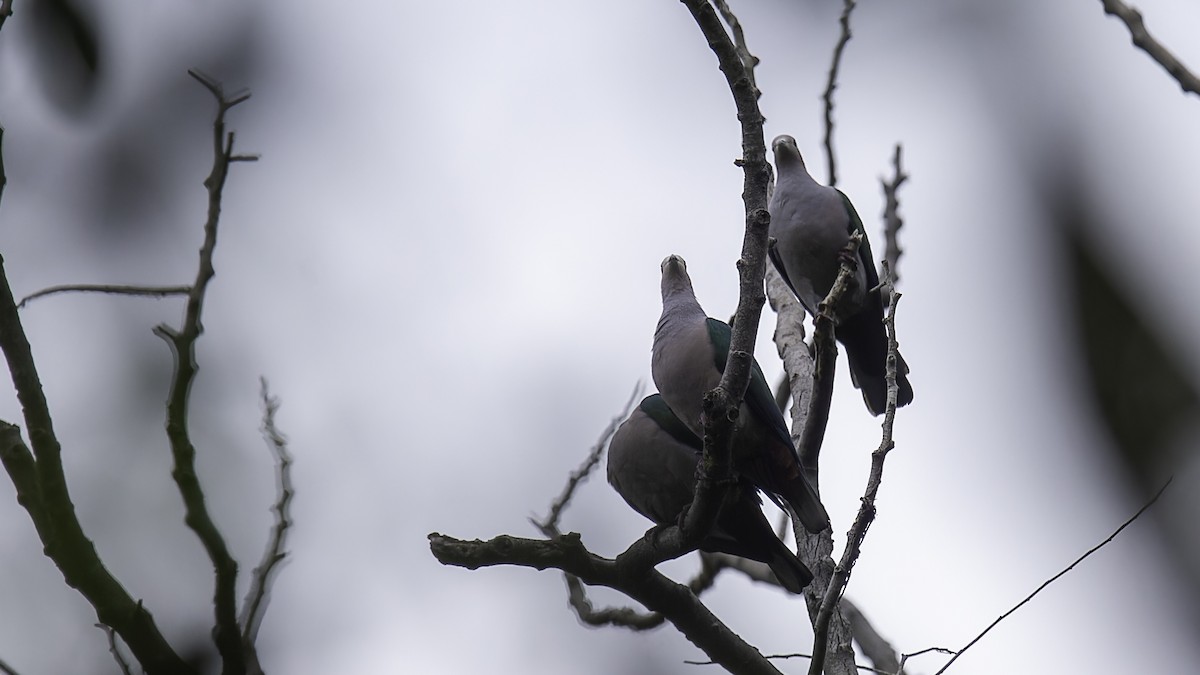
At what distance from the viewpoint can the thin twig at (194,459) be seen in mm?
1913

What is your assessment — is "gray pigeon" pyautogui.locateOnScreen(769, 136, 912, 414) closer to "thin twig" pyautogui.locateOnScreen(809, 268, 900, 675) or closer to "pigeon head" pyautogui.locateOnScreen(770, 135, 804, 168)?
"pigeon head" pyautogui.locateOnScreen(770, 135, 804, 168)

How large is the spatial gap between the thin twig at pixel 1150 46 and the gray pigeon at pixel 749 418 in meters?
1.78

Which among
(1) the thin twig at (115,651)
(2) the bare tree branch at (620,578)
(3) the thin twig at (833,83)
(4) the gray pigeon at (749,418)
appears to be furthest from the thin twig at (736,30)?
(1) the thin twig at (115,651)

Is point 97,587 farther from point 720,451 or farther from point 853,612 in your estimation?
point 853,612

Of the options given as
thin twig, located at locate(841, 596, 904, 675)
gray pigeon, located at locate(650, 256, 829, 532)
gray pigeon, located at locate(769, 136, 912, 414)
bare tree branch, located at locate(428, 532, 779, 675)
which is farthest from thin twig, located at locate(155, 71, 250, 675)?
thin twig, located at locate(841, 596, 904, 675)

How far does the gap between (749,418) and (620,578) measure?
3.18ft

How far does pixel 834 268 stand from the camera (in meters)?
5.35

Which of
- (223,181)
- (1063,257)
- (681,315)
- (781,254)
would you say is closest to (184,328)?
(223,181)

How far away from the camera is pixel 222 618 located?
192 centimetres

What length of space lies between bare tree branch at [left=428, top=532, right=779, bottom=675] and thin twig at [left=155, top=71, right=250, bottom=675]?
1.25 meters

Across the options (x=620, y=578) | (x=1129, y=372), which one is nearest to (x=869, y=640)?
(x=620, y=578)

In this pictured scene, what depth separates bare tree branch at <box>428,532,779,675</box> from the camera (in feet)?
11.3

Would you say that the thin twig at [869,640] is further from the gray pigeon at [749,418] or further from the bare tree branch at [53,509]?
the bare tree branch at [53,509]

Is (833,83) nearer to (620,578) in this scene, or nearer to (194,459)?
(620,578)
